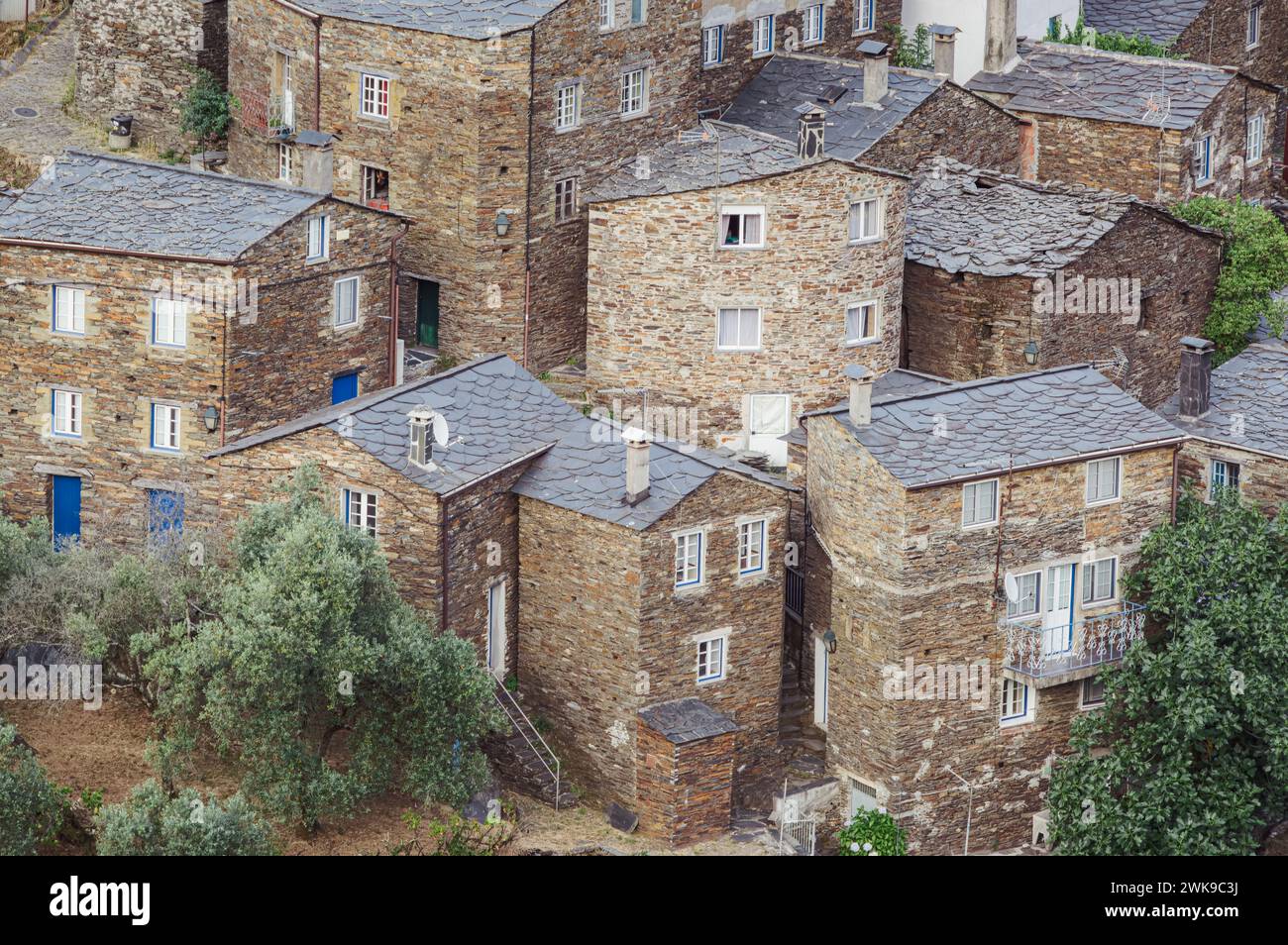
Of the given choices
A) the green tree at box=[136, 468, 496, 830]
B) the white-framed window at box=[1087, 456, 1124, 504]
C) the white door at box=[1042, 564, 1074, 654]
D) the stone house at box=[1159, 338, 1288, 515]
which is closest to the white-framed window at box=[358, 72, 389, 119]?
the green tree at box=[136, 468, 496, 830]

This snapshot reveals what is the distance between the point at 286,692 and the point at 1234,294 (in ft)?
101

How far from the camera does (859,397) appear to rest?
67.6 meters

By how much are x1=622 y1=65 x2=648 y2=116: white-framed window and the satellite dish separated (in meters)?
14.9

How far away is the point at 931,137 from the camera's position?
82375 mm

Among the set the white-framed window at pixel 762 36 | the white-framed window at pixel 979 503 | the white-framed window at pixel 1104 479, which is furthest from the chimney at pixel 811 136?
the white-framed window at pixel 762 36

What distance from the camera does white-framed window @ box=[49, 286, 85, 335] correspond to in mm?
70062

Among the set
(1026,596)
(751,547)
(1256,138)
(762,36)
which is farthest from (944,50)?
(751,547)

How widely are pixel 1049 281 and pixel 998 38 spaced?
50.5ft

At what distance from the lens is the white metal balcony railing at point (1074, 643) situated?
227 ft

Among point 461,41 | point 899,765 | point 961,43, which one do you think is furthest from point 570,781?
point 961,43

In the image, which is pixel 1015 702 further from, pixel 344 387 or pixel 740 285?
pixel 344 387

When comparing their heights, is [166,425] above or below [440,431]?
below

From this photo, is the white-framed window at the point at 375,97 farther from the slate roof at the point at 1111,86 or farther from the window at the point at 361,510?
the slate roof at the point at 1111,86

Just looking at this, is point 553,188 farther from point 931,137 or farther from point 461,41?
point 931,137
